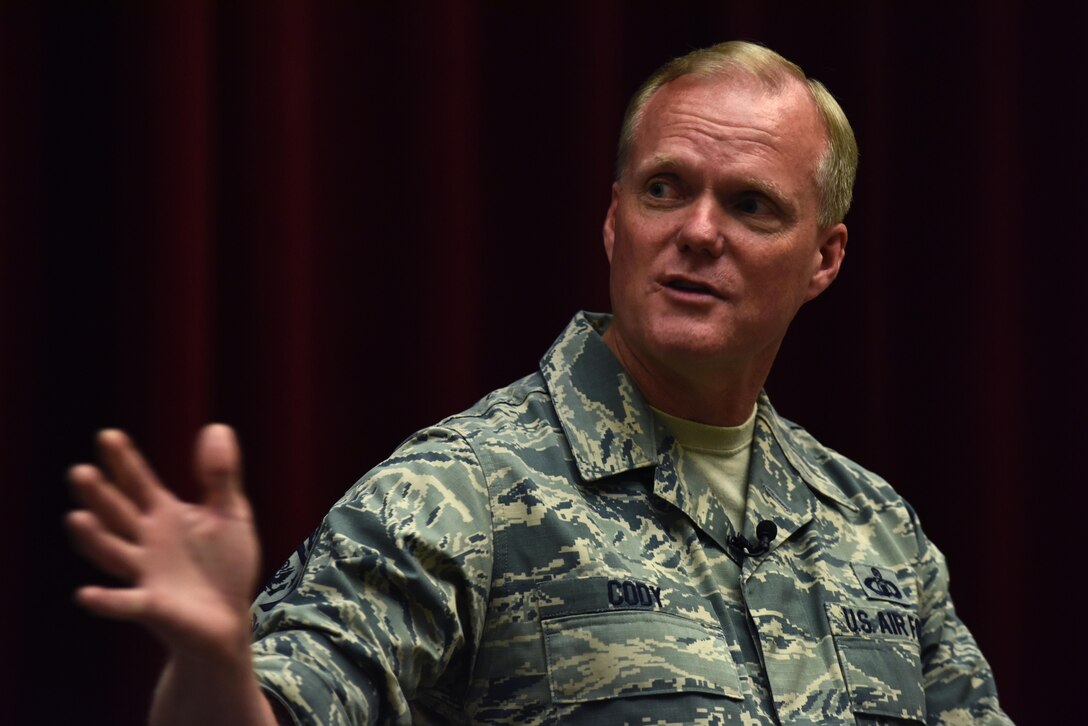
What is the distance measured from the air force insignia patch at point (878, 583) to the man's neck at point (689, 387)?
20 centimetres

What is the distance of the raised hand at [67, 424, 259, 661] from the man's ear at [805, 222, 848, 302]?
2.93 feet

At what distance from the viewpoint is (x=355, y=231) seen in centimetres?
184

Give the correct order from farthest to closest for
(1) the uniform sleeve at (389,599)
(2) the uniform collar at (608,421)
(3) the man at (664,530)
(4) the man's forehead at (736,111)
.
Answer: (4) the man's forehead at (736,111) → (2) the uniform collar at (608,421) → (3) the man at (664,530) → (1) the uniform sleeve at (389,599)

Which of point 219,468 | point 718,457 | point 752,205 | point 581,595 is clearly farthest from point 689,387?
point 219,468

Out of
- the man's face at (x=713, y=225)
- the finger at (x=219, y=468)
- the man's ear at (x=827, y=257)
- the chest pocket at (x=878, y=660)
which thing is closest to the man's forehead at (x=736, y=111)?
the man's face at (x=713, y=225)

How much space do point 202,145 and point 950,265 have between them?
1123 millimetres

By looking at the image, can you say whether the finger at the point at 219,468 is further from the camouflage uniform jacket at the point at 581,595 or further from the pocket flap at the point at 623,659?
the pocket flap at the point at 623,659

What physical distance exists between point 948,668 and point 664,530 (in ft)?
1.29

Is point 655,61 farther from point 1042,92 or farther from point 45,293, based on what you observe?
point 45,293

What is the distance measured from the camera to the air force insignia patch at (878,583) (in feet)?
5.02

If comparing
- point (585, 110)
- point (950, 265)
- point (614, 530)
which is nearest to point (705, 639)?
point (614, 530)

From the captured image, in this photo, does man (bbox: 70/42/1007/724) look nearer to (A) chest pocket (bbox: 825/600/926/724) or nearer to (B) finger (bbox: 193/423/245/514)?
(A) chest pocket (bbox: 825/600/926/724)

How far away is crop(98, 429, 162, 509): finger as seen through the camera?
88 cm

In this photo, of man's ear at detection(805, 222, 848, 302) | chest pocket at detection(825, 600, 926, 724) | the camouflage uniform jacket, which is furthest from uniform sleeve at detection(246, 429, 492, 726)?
man's ear at detection(805, 222, 848, 302)
